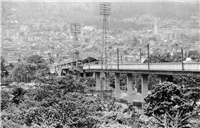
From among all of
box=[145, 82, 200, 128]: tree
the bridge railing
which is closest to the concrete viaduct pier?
the bridge railing

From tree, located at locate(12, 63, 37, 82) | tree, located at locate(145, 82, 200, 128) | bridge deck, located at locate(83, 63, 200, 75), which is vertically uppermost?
bridge deck, located at locate(83, 63, 200, 75)

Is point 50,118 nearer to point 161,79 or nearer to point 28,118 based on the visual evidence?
point 28,118

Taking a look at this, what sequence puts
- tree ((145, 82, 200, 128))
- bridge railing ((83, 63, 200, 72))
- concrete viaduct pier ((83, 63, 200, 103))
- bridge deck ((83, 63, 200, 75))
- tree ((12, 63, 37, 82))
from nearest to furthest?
1. tree ((145, 82, 200, 128))
2. bridge railing ((83, 63, 200, 72))
3. bridge deck ((83, 63, 200, 75))
4. concrete viaduct pier ((83, 63, 200, 103))
5. tree ((12, 63, 37, 82))

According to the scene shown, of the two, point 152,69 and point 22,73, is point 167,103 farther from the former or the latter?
point 22,73

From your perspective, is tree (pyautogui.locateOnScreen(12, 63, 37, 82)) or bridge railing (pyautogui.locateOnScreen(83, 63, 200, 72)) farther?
tree (pyautogui.locateOnScreen(12, 63, 37, 82))

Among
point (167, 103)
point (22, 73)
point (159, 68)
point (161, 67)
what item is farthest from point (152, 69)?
point (22, 73)

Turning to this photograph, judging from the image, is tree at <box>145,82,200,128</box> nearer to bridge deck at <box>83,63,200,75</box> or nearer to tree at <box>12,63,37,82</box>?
bridge deck at <box>83,63,200,75</box>

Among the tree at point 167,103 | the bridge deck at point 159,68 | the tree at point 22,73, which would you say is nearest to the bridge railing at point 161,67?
the bridge deck at point 159,68

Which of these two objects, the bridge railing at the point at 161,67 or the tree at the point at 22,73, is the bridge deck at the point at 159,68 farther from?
the tree at the point at 22,73

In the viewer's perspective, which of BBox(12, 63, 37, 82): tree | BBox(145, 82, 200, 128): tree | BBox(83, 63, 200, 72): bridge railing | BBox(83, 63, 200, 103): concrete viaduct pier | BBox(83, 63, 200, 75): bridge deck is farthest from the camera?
BBox(12, 63, 37, 82): tree

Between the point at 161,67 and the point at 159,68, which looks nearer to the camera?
the point at 161,67

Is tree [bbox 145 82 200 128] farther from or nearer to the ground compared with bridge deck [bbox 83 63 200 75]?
nearer to the ground

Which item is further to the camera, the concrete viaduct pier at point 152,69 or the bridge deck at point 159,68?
the concrete viaduct pier at point 152,69
